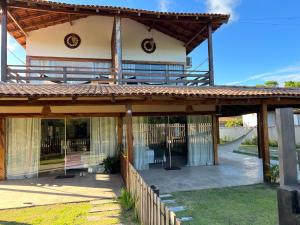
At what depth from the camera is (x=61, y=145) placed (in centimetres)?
948

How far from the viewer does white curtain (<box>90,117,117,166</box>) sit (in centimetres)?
984

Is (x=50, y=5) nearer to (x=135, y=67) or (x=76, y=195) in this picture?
(x=135, y=67)

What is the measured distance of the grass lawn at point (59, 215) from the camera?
15.8 ft

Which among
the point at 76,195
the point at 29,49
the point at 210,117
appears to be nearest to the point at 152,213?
the point at 76,195

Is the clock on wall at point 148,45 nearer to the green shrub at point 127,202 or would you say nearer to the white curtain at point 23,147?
the white curtain at point 23,147

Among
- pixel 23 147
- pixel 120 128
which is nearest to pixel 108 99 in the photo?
pixel 120 128

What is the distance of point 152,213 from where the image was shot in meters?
3.54

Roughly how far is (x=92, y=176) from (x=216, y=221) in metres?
5.54

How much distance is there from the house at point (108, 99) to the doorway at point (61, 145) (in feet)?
0.12

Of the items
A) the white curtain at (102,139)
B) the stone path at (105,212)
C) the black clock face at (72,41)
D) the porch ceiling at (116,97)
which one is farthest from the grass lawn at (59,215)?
the black clock face at (72,41)

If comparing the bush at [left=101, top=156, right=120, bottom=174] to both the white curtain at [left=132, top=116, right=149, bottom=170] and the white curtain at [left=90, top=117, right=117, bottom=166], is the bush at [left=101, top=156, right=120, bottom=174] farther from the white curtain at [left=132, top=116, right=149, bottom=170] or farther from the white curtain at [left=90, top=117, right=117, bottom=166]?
the white curtain at [left=132, top=116, right=149, bottom=170]

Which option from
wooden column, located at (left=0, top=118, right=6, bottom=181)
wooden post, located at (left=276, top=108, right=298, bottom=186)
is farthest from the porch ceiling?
wooden post, located at (left=276, top=108, right=298, bottom=186)

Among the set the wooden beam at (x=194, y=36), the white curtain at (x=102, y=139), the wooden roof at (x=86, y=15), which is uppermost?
the wooden roof at (x=86, y=15)

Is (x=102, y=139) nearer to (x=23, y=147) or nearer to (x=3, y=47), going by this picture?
(x=23, y=147)
